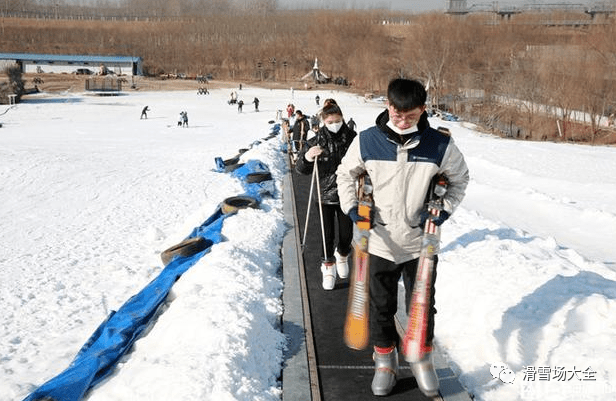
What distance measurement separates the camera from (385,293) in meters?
3.84

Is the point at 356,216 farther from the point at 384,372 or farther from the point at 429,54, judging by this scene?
the point at 429,54

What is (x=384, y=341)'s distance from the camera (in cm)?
395

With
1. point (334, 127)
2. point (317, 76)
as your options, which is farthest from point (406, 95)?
point (317, 76)

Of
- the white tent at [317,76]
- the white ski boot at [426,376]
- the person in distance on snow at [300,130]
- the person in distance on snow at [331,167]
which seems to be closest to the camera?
the white ski boot at [426,376]

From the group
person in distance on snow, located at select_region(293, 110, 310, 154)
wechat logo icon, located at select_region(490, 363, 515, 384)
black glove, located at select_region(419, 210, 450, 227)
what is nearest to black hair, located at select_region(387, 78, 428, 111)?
black glove, located at select_region(419, 210, 450, 227)

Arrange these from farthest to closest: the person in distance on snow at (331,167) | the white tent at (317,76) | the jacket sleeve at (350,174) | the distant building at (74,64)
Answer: the white tent at (317,76)
the distant building at (74,64)
the person in distance on snow at (331,167)
the jacket sleeve at (350,174)

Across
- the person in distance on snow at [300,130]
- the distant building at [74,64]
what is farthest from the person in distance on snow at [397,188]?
the distant building at [74,64]

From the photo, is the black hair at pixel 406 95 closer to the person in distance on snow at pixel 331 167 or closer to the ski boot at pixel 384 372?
the ski boot at pixel 384 372

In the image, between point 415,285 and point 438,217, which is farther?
point 415,285

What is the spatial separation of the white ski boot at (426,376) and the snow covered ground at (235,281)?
0.40 m

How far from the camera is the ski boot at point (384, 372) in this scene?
13.1 ft

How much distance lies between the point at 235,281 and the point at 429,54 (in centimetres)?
6855

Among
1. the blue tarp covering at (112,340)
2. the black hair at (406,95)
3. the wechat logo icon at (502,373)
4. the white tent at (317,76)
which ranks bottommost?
the blue tarp covering at (112,340)

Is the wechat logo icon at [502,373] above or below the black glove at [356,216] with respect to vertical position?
below
